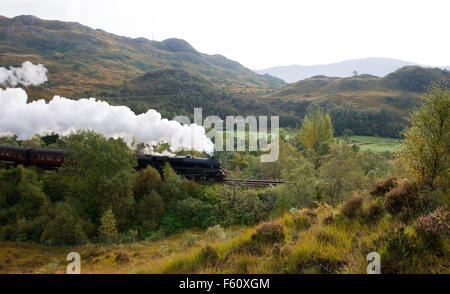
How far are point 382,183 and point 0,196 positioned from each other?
34.0 metres

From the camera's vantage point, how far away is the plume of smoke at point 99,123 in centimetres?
3172

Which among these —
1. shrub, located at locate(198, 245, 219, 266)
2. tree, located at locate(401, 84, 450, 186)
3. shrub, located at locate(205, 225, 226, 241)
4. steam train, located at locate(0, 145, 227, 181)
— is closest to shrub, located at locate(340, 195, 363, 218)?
tree, located at locate(401, 84, 450, 186)

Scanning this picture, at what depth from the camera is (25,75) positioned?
142 m

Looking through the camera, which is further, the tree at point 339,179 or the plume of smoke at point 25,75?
the plume of smoke at point 25,75

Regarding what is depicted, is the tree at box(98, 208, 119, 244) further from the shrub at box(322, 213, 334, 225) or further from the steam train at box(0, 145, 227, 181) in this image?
the shrub at box(322, 213, 334, 225)

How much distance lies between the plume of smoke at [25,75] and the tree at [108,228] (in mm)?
129707

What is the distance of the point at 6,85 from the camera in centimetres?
11650

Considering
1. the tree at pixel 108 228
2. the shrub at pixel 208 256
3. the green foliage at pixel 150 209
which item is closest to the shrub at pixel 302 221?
the shrub at pixel 208 256

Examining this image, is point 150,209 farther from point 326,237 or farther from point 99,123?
point 326,237

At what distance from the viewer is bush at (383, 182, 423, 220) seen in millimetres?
7105

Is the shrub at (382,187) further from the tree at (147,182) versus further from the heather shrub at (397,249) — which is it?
the tree at (147,182)

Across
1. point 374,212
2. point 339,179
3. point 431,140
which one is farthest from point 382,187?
point 339,179
